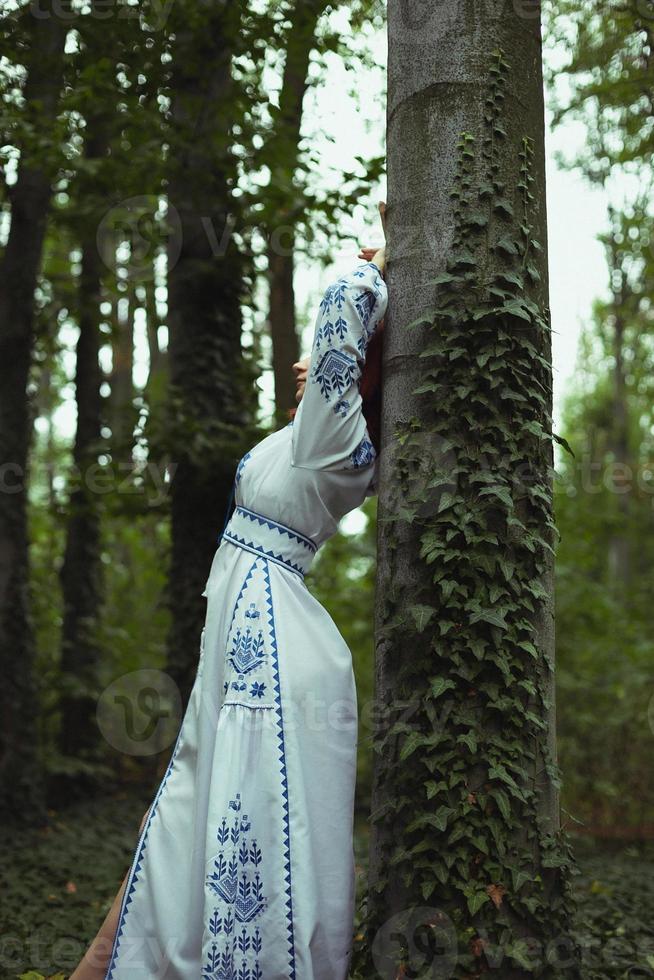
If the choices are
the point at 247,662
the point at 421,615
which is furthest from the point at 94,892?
the point at 421,615

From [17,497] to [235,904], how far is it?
503 centimetres

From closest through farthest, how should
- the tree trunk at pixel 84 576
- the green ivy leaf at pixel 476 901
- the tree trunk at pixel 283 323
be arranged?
the green ivy leaf at pixel 476 901 < the tree trunk at pixel 283 323 < the tree trunk at pixel 84 576

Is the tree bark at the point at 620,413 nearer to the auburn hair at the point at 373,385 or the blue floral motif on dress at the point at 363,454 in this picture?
the auburn hair at the point at 373,385

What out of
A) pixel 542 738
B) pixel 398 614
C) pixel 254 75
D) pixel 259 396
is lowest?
pixel 542 738

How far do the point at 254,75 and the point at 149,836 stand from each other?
468 cm

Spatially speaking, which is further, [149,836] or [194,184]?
[194,184]

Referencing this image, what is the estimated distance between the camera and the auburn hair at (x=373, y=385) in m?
3.09

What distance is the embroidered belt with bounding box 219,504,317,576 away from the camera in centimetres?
299

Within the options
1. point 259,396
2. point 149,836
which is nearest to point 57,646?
point 259,396

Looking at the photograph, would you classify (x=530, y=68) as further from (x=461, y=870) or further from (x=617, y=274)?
(x=617, y=274)

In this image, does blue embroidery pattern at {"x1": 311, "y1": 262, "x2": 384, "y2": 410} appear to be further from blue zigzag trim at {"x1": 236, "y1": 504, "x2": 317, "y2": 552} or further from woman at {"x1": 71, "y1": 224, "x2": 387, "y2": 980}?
blue zigzag trim at {"x1": 236, "y1": 504, "x2": 317, "y2": 552}

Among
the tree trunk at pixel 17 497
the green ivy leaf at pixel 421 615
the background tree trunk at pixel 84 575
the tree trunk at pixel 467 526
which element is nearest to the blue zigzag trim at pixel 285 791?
the tree trunk at pixel 467 526

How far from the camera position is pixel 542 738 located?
9.17 feet

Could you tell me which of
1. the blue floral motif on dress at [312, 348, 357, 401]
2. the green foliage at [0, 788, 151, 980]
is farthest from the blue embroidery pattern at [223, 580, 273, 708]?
the green foliage at [0, 788, 151, 980]
